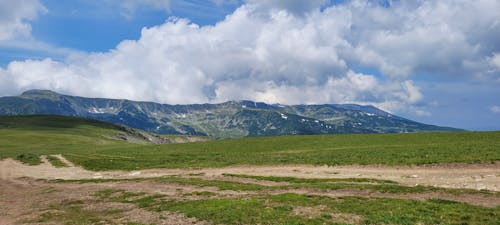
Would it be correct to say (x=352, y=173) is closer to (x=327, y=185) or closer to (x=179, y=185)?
(x=327, y=185)

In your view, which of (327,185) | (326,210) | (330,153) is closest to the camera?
(326,210)

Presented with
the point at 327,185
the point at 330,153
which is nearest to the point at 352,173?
the point at 327,185

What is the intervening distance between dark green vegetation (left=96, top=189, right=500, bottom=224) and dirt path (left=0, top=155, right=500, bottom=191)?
1075 centimetres

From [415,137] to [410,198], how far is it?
6367 cm

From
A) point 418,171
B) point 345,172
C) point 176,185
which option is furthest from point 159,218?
point 418,171

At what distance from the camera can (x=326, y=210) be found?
25875 mm

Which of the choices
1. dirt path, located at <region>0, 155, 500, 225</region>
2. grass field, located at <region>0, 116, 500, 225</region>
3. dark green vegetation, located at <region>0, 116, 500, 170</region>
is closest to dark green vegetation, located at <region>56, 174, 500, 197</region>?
grass field, located at <region>0, 116, 500, 225</region>

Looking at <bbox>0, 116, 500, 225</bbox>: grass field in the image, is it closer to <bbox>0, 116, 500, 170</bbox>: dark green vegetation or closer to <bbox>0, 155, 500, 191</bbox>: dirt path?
<bbox>0, 116, 500, 170</bbox>: dark green vegetation

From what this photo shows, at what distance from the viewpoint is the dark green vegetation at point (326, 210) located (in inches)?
885

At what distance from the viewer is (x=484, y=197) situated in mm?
28234

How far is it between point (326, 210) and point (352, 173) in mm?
21725

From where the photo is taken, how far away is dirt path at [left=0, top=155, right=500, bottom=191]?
123ft

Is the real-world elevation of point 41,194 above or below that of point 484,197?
below

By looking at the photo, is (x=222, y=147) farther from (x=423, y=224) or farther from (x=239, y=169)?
(x=423, y=224)
